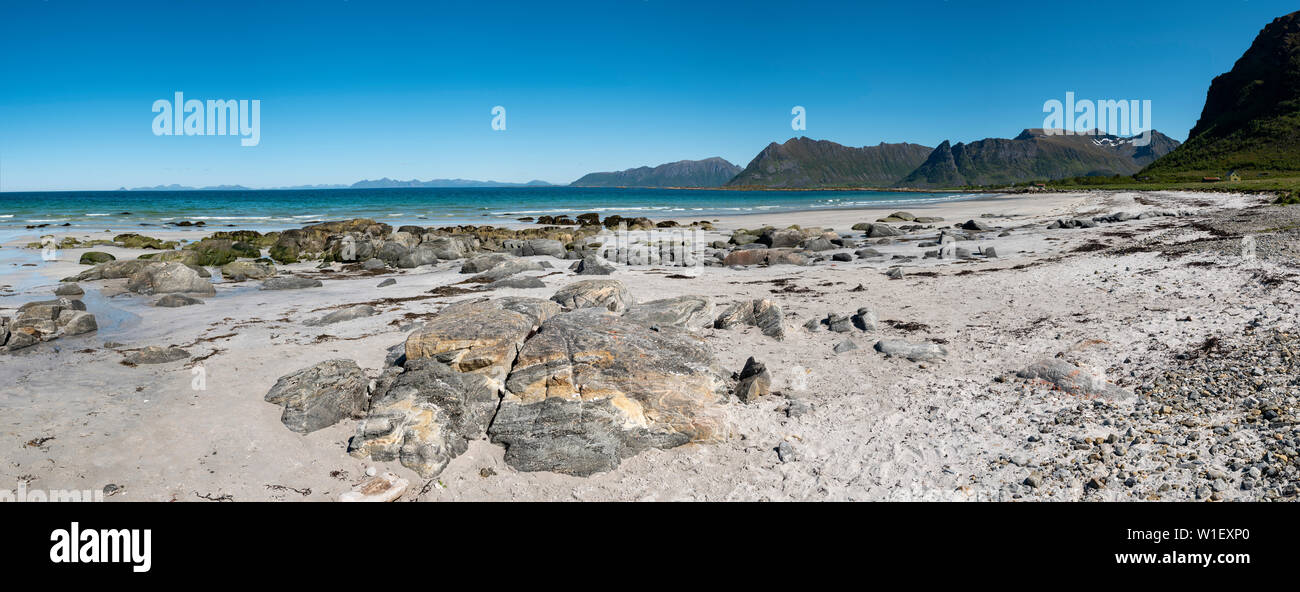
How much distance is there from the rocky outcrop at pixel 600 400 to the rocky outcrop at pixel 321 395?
1876 mm

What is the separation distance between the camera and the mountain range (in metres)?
95.3

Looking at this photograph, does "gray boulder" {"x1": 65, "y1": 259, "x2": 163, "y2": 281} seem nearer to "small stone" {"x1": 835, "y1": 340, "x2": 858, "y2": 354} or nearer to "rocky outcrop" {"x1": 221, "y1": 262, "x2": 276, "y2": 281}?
"rocky outcrop" {"x1": 221, "y1": 262, "x2": 276, "y2": 281}

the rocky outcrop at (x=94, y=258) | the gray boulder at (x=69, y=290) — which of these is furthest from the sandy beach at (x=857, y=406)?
the rocky outcrop at (x=94, y=258)

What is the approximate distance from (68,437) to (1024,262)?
20.6 m

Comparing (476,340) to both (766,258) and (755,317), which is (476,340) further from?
(766,258)

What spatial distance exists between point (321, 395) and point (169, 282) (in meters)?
12.3

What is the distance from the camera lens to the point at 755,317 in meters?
10.8

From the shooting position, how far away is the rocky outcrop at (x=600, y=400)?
6.04 meters

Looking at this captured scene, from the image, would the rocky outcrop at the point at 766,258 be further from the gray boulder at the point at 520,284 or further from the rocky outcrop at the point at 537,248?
the rocky outcrop at the point at 537,248

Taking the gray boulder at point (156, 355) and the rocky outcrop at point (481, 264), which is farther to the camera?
the rocky outcrop at point (481, 264)
